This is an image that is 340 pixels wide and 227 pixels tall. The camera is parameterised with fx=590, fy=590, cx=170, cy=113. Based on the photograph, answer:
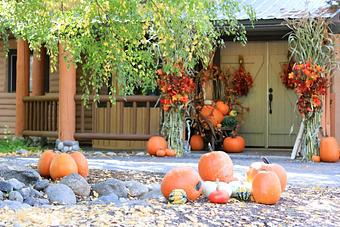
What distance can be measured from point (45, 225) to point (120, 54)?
113 inches

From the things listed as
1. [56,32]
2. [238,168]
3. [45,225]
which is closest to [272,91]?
[238,168]

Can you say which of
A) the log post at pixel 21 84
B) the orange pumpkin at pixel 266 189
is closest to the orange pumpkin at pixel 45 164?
the orange pumpkin at pixel 266 189

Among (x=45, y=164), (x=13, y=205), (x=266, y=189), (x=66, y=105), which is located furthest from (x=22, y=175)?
(x=66, y=105)

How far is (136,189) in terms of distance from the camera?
607cm

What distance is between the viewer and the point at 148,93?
1284 cm

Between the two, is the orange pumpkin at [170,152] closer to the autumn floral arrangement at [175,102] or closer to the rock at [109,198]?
the autumn floral arrangement at [175,102]

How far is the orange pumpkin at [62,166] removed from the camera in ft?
22.2

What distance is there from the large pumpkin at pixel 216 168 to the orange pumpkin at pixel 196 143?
6.13 m

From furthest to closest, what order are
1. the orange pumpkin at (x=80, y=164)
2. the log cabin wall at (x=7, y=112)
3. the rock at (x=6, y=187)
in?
the log cabin wall at (x=7, y=112) < the orange pumpkin at (x=80, y=164) < the rock at (x=6, y=187)

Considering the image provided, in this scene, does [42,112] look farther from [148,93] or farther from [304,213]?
[304,213]

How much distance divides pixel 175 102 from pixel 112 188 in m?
5.20

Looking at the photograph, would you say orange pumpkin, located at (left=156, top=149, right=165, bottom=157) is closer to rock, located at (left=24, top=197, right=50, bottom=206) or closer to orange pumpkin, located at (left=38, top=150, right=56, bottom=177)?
orange pumpkin, located at (left=38, top=150, right=56, bottom=177)

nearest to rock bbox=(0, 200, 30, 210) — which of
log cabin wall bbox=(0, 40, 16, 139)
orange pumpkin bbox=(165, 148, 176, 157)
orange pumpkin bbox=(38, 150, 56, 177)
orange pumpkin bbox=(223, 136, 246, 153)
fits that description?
orange pumpkin bbox=(38, 150, 56, 177)

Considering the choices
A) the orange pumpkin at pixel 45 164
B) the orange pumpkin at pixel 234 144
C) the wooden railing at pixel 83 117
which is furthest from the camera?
the wooden railing at pixel 83 117
